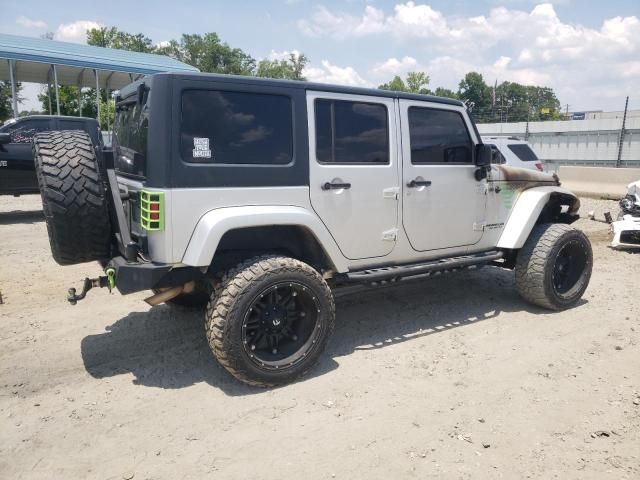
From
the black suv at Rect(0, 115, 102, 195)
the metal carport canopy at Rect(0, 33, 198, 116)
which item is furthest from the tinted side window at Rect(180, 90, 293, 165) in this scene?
the metal carport canopy at Rect(0, 33, 198, 116)

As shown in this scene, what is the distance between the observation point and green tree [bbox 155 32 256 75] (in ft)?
211

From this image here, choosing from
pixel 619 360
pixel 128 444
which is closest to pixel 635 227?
pixel 619 360

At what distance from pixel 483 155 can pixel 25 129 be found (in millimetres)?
9231

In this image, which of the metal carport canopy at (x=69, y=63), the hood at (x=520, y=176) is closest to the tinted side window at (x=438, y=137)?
the hood at (x=520, y=176)

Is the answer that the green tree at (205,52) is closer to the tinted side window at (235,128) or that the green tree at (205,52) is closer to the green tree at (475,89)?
the green tree at (475,89)

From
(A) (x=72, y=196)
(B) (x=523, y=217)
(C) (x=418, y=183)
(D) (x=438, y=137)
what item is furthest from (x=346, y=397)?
(B) (x=523, y=217)

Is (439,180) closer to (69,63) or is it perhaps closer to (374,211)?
(374,211)

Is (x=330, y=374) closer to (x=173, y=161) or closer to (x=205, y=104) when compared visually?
(x=173, y=161)

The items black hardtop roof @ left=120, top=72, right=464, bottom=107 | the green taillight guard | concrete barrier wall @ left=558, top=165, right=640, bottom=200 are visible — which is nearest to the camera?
the green taillight guard

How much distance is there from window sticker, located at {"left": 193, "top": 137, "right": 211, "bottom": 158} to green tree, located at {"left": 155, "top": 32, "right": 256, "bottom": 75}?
64.5 m

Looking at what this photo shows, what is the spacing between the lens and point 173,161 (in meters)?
3.08

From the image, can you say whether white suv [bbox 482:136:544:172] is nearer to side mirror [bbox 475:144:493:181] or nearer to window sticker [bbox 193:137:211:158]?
side mirror [bbox 475:144:493:181]

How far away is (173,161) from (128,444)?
170 centimetres

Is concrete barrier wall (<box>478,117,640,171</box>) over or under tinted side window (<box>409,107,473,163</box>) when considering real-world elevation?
over
